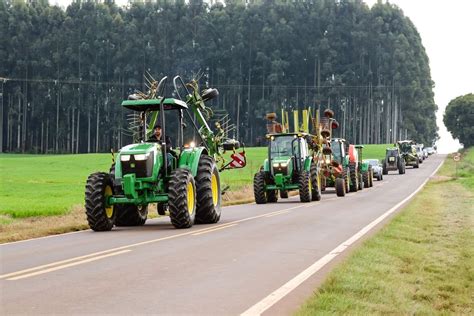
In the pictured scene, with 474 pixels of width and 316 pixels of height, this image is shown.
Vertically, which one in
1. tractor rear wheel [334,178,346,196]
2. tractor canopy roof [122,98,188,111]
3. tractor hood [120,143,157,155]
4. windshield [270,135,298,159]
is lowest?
tractor rear wheel [334,178,346,196]

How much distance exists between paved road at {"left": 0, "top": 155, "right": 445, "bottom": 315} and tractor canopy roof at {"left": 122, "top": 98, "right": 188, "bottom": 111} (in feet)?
9.31

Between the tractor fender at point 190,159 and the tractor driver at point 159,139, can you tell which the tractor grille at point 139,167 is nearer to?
the tractor driver at point 159,139

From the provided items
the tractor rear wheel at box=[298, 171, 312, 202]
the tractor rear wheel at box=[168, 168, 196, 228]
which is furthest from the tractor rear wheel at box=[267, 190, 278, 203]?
the tractor rear wheel at box=[168, 168, 196, 228]

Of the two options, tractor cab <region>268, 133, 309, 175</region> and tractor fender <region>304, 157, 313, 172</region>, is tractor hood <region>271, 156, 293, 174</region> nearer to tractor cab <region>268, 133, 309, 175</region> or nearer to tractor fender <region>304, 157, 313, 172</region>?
tractor cab <region>268, 133, 309, 175</region>

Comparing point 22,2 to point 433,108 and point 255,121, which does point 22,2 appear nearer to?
point 255,121

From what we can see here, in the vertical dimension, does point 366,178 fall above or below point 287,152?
below

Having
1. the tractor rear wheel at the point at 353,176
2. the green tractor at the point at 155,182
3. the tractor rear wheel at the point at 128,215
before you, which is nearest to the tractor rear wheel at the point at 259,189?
the green tractor at the point at 155,182

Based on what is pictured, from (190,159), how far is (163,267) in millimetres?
7376

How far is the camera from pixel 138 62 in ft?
364

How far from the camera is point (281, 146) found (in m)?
28.4

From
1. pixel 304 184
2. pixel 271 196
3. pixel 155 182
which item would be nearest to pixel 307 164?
pixel 304 184

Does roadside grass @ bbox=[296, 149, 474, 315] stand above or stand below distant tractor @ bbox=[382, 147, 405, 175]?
below

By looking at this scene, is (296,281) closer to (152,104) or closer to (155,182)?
(155,182)

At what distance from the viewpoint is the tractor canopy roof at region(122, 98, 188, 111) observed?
55.8 ft
